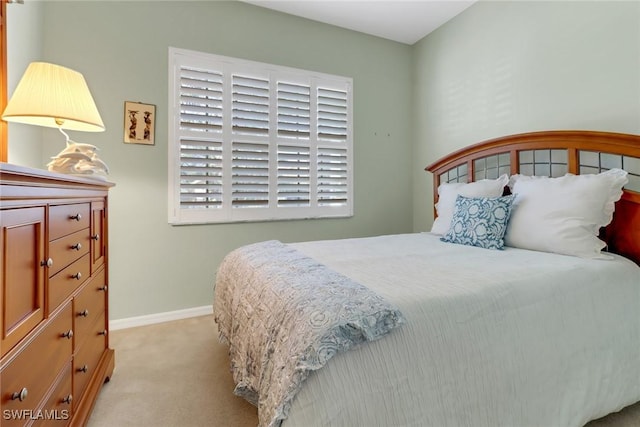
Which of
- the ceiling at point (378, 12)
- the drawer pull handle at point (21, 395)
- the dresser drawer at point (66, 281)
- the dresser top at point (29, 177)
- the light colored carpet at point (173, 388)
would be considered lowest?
the light colored carpet at point (173, 388)

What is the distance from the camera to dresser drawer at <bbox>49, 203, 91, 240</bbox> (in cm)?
103

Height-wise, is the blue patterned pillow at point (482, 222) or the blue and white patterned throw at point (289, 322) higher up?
the blue patterned pillow at point (482, 222)

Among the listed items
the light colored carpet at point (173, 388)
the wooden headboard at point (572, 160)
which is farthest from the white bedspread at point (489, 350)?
the light colored carpet at point (173, 388)

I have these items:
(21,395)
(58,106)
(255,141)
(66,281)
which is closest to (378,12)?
(255,141)

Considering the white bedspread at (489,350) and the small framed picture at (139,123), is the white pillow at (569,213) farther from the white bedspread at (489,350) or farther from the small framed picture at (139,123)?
the small framed picture at (139,123)

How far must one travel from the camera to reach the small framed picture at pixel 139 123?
2.55 m

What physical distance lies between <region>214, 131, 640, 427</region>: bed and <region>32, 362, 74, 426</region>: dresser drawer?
61 cm

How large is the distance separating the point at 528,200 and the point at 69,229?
2.38m

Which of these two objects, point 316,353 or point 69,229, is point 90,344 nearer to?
point 69,229

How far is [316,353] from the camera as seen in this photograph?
88 cm

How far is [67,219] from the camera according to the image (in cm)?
116

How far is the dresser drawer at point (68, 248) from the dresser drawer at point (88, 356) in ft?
1.30

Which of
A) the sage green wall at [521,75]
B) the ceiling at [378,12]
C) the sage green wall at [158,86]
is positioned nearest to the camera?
the sage green wall at [521,75]

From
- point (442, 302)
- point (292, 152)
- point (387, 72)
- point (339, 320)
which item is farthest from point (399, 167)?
point (339, 320)
